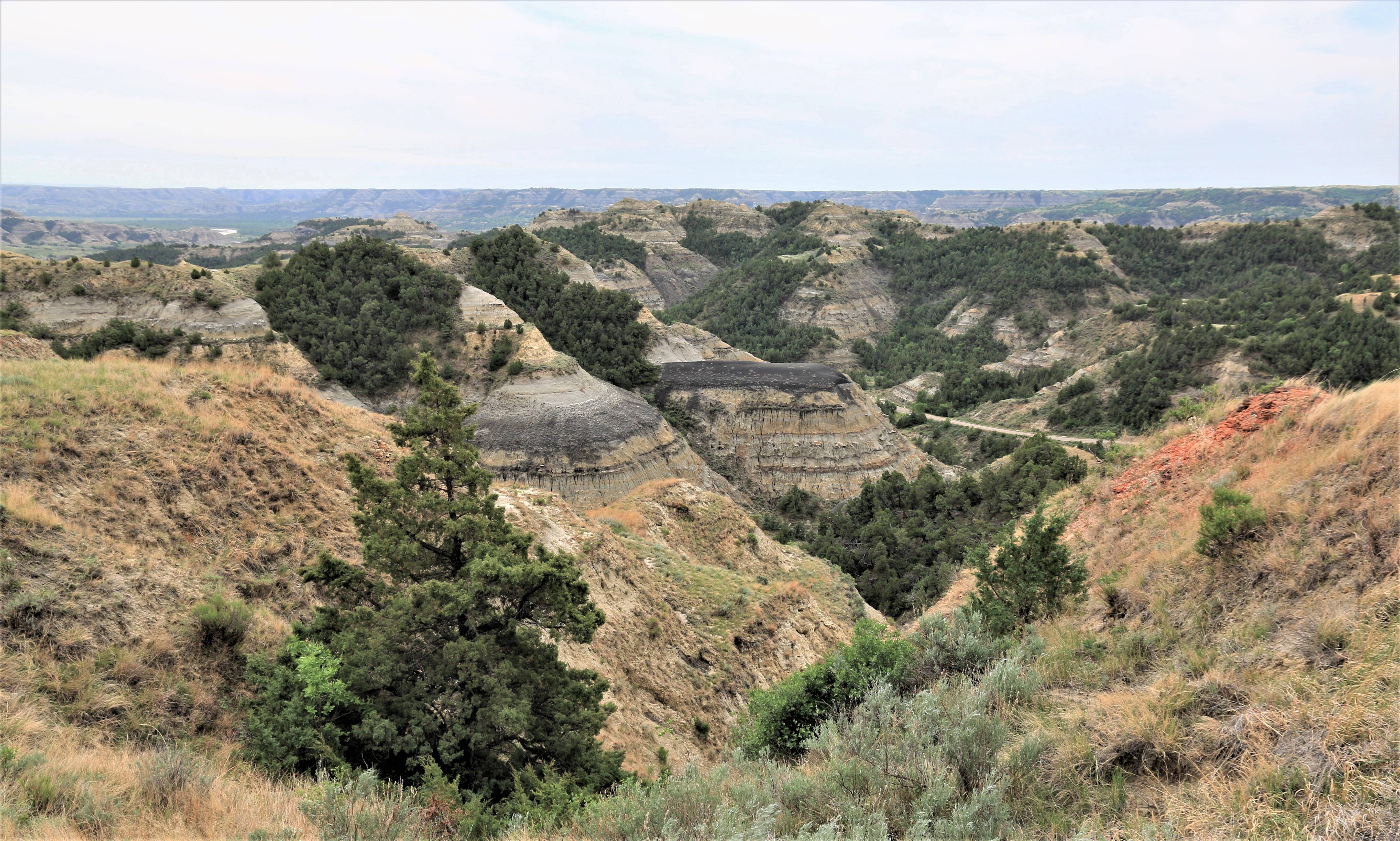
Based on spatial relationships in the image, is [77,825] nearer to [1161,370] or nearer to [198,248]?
[1161,370]

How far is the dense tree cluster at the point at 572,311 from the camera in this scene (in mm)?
52656

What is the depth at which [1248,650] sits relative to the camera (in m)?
6.63

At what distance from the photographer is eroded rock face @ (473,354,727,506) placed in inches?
1422

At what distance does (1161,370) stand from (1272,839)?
62462mm

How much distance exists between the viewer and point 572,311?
54531 mm

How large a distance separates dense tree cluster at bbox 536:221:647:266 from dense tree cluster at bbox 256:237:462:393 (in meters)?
64.0

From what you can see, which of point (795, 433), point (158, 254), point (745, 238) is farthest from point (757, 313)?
point (158, 254)

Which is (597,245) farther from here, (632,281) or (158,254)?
(158,254)

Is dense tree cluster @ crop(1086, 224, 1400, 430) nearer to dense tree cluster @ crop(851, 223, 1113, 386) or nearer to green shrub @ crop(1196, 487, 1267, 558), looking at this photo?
dense tree cluster @ crop(851, 223, 1113, 386)

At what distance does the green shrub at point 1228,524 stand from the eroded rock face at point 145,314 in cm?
4324

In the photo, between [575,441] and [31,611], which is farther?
[575,441]

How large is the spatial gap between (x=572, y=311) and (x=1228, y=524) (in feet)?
166

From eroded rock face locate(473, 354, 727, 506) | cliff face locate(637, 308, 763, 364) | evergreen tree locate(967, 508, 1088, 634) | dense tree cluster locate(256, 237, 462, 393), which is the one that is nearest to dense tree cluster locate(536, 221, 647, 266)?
cliff face locate(637, 308, 763, 364)

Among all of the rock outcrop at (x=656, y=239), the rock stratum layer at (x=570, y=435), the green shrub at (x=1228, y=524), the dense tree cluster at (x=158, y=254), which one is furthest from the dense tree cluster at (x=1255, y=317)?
the dense tree cluster at (x=158, y=254)
